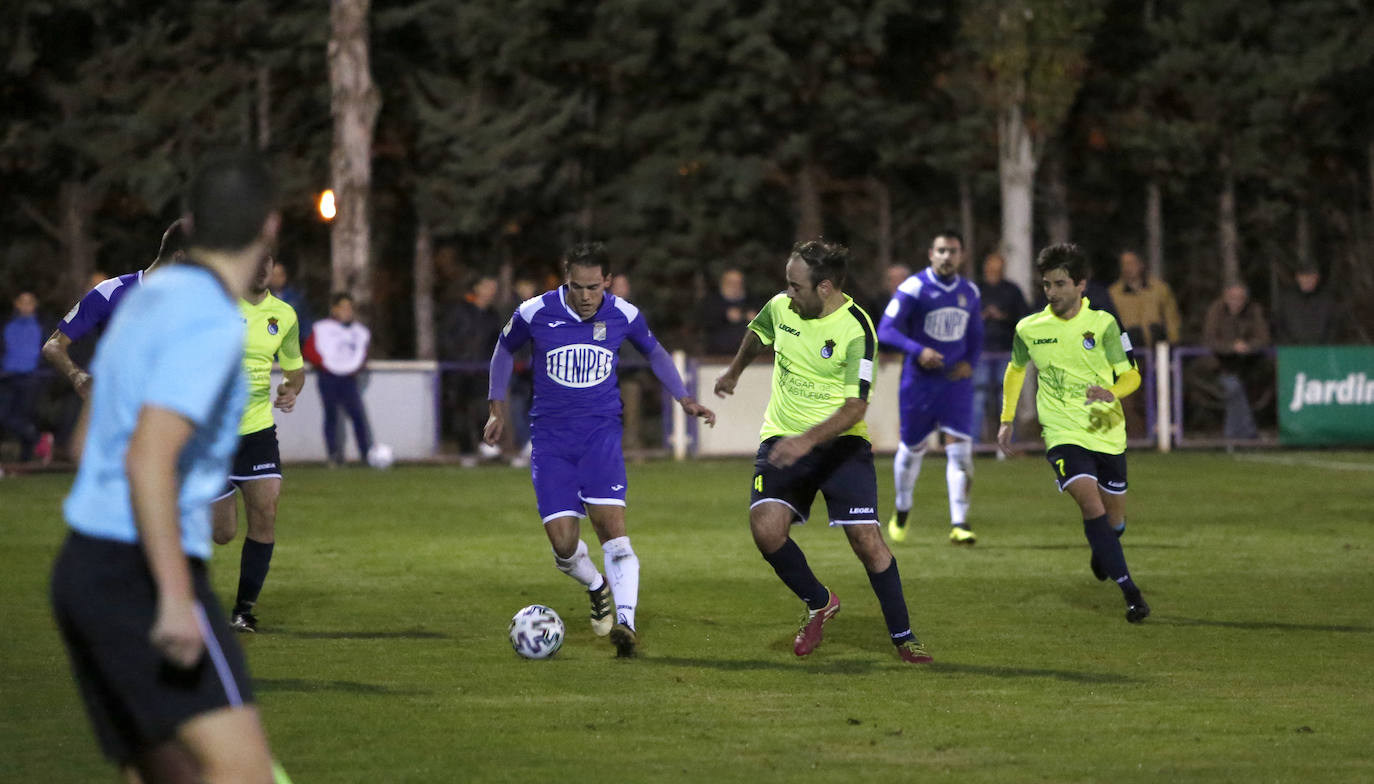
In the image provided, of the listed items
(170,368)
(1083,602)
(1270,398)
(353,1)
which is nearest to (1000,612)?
(1083,602)

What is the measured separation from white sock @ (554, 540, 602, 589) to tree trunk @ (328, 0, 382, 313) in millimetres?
19474

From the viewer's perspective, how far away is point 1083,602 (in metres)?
11.1

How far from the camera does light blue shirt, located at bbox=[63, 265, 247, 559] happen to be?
12.6 ft

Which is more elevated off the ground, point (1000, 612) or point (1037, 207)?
point (1037, 207)

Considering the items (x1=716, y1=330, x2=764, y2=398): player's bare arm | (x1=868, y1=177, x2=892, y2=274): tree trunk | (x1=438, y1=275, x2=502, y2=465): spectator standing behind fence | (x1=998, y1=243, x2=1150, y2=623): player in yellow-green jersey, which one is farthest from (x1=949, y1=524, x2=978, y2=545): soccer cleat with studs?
(x1=868, y1=177, x2=892, y2=274): tree trunk

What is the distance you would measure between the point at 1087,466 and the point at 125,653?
289 inches

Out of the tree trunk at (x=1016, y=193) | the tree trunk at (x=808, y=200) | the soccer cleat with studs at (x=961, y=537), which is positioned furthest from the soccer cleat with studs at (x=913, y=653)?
the tree trunk at (x=808, y=200)

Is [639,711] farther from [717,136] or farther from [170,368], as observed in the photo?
[717,136]

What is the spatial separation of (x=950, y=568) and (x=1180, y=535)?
289 centimetres

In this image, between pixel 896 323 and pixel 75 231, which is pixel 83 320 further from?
pixel 75 231

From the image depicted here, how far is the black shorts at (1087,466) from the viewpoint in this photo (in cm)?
1048

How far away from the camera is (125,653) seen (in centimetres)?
397

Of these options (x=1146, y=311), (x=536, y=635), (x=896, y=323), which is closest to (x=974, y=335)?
(x=896, y=323)

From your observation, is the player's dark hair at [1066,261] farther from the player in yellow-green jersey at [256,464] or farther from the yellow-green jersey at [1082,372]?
the player in yellow-green jersey at [256,464]
